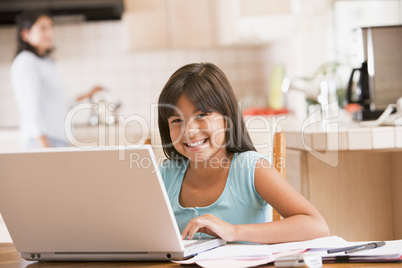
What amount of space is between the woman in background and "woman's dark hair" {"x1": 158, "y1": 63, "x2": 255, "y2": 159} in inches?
74.4

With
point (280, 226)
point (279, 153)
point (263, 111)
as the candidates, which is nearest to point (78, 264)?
point (280, 226)

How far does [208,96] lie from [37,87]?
2.05m

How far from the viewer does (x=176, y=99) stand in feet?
4.72

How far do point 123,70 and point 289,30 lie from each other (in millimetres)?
1491

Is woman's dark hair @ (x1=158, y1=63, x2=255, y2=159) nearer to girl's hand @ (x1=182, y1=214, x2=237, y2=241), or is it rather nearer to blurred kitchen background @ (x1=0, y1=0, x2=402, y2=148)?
girl's hand @ (x1=182, y1=214, x2=237, y2=241)

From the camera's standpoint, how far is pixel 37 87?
10.7 feet

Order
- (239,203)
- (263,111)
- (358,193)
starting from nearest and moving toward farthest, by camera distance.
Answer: (239,203)
(358,193)
(263,111)

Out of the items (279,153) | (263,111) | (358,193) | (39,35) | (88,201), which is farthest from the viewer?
(263,111)

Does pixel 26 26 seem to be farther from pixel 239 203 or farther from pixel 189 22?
pixel 239 203

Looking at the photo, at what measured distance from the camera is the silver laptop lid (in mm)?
949

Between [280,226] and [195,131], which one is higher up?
[195,131]

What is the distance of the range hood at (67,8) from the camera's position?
13.4 feet

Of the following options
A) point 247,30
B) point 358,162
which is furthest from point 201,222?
point 247,30

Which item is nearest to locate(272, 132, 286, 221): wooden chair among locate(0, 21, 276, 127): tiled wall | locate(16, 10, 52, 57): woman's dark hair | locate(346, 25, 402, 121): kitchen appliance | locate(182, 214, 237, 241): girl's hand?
locate(182, 214, 237, 241): girl's hand
